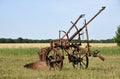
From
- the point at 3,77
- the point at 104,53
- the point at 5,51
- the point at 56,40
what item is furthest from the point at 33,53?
the point at 3,77

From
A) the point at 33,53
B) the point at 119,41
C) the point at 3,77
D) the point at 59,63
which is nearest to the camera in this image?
the point at 3,77

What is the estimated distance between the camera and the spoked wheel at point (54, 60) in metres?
19.6

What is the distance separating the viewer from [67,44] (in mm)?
20047

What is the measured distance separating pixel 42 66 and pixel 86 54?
2116 mm

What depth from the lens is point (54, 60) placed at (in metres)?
19.8

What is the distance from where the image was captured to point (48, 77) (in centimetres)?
1577

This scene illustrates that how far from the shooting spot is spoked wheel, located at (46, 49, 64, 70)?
19594 mm

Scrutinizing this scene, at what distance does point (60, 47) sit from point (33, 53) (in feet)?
74.7

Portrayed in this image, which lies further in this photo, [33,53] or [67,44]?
[33,53]

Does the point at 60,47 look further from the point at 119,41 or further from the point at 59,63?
the point at 119,41

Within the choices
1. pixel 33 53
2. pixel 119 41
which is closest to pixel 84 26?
pixel 33 53

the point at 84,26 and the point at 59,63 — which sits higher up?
the point at 84,26

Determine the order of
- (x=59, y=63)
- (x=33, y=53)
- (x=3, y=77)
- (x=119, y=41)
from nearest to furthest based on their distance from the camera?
(x=3, y=77)
(x=59, y=63)
(x=33, y=53)
(x=119, y=41)

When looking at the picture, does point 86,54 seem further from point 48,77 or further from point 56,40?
point 48,77
